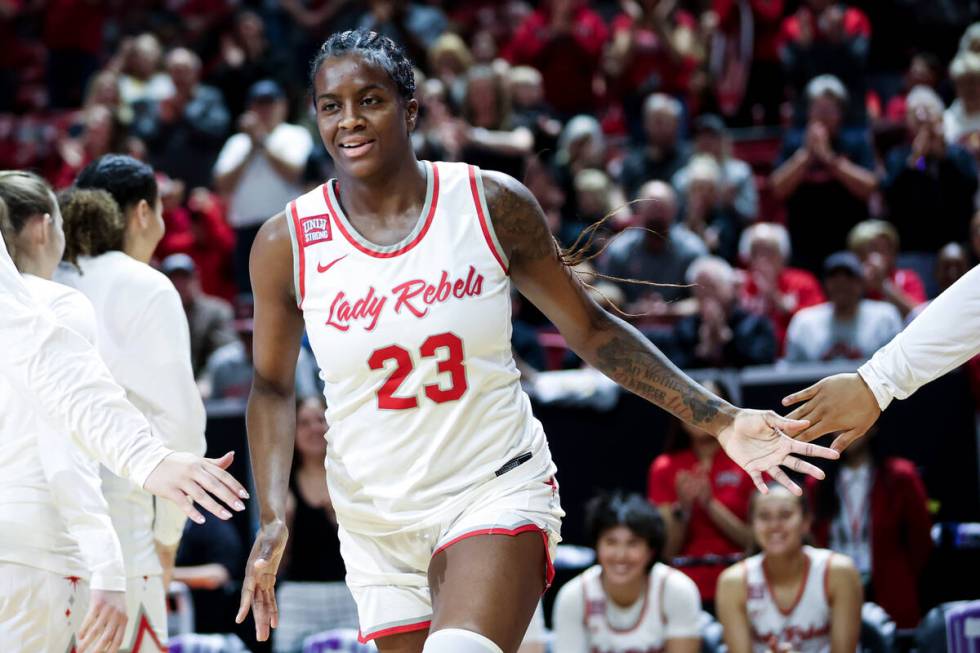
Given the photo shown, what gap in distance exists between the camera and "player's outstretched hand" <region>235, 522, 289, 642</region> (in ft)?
10.9

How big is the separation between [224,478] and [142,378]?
1.20 meters

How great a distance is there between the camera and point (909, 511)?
630 cm

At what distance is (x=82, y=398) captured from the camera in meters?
3.24

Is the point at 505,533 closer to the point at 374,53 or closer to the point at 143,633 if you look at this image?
the point at 374,53

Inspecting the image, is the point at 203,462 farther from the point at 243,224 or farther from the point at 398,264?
the point at 243,224

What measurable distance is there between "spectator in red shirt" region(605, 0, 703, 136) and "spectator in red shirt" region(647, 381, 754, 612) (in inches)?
188

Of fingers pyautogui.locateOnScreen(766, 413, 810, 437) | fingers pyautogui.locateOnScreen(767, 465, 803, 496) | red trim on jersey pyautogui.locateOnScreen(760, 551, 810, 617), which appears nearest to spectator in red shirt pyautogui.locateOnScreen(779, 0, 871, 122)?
red trim on jersey pyautogui.locateOnScreen(760, 551, 810, 617)

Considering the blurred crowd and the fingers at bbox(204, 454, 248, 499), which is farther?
the blurred crowd

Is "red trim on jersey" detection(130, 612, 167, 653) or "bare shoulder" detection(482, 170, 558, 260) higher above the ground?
"bare shoulder" detection(482, 170, 558, 260)

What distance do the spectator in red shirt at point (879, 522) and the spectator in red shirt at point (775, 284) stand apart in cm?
175

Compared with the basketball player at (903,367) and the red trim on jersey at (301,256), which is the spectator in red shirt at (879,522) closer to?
the basketball player at (903,367)

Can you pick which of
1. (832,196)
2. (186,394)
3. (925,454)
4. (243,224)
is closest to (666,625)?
(925,454)

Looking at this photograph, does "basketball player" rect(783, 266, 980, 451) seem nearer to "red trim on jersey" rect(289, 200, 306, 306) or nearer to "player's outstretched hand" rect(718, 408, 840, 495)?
"player's outstretched hand" rect(718, 408, 840, 495)

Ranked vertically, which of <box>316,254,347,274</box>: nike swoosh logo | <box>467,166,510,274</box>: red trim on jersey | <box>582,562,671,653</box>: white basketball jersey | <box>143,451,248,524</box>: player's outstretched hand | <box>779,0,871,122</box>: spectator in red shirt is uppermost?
<box>779,0,871,122</box>: spectator in red shirt
